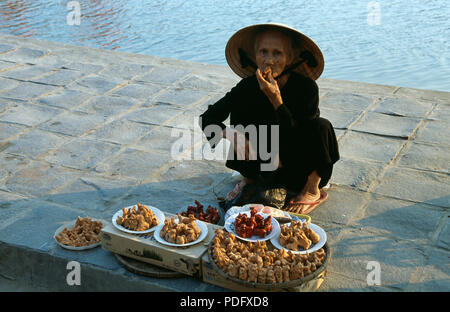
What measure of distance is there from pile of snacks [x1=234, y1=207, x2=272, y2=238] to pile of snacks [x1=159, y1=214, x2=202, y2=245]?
22 cm

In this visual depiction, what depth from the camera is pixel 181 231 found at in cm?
294

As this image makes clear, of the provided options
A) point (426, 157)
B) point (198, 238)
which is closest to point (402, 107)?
point (426, 157)

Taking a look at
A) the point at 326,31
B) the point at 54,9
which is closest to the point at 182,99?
the point at 326,31

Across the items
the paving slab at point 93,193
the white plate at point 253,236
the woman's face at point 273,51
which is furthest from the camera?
the paving slab at point 93,193

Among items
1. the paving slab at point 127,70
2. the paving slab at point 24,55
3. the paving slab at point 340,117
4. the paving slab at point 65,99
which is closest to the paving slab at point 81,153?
the paving slab at point 65,99

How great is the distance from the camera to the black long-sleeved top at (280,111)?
3.36 metres

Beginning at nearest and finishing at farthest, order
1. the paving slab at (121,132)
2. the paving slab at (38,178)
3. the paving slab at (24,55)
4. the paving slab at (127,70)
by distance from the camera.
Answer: the paving slab at (38,178)
the paving slab at (121,132)
the paving slab at (127,70)
the paving slab at (24,55)

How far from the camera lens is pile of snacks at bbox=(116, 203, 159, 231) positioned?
9.88 ft

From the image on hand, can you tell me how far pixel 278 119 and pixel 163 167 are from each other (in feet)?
4.47

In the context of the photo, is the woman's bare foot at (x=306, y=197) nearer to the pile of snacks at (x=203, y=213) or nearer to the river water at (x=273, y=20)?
the pile of snacks at (x=203, y=213)

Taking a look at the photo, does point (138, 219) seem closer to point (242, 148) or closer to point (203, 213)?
point (203, 213)

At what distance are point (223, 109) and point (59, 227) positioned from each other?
1.28m

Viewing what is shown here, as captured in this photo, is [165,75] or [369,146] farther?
[165,75]

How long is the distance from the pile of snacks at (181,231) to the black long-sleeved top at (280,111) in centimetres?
71
